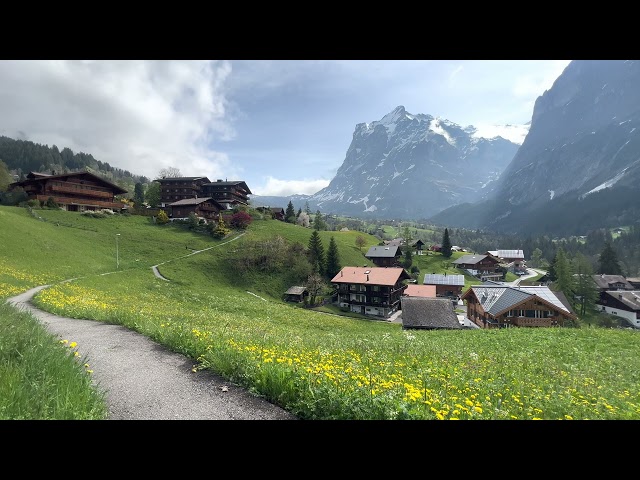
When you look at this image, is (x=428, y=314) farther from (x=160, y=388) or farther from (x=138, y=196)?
(x=138, y=196)

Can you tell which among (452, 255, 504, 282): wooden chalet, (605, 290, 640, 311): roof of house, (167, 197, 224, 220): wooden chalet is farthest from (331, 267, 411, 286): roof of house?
(452, 255, 504, 282): wooden chalet

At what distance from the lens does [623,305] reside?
91.0 m

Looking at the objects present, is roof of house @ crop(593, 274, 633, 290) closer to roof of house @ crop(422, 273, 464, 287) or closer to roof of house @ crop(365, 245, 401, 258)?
roof of house @ crop(422, 273, 464, 287)

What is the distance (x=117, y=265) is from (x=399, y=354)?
5237 centimetres

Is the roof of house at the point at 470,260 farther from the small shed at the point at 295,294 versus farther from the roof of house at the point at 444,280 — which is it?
the small shed at the point at 295,294

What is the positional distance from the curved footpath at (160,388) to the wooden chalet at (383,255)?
322 ft

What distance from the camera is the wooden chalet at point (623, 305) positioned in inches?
3439

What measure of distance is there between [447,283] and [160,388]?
105 metres

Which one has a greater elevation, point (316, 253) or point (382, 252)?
point (316, 253)

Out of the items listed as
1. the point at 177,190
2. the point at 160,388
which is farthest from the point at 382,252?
the point at 160,388

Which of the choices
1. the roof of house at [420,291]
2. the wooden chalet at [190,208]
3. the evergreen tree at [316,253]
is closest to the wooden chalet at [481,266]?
the roof of house at [420,291]

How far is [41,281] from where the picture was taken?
3250 cm
